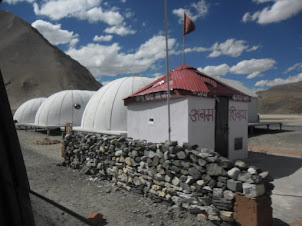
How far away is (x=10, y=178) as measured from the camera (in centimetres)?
124

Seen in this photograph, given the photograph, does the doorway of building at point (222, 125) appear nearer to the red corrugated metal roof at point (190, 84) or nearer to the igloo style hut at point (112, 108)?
the red corrugated metal roof at point (190, 84)

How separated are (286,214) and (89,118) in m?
9.67

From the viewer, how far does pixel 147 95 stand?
8.02 meters

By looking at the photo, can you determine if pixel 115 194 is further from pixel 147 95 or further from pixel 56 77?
pixel 56 77

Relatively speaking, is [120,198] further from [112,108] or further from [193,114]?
[112,108]

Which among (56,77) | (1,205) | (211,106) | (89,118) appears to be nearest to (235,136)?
(211,106)

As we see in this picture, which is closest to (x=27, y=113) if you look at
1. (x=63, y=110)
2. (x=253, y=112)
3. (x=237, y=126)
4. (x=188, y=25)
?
(x=63, y=110)

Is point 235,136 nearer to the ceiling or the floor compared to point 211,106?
nearer to the floor

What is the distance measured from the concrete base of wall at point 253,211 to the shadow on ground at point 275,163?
3537 mm

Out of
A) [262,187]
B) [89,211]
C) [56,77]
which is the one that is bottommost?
[89,211]

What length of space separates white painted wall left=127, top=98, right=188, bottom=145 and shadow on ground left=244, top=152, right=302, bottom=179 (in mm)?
3130

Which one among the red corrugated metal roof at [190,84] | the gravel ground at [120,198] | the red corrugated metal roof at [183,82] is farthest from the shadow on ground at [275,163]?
the red corrugated metal roof at [183,82]

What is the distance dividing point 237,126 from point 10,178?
827cm

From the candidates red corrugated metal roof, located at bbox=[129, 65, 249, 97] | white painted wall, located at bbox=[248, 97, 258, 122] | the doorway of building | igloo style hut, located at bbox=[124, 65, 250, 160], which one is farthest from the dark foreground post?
white painted wall, located at bbox=[248, 97, 258, 122]
